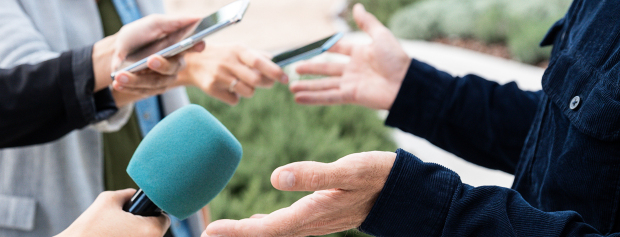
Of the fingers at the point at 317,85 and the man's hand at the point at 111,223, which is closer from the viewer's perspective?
the man's hand at the point at 111,223

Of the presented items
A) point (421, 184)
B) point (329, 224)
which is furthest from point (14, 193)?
point (421, 184)

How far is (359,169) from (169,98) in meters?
0.98

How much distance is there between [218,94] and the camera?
154cm

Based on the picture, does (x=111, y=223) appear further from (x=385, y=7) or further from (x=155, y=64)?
(x=385, y=7)

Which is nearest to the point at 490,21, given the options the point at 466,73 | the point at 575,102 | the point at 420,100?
the point at 466,73

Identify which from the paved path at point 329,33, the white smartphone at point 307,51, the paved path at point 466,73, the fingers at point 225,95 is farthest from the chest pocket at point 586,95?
the paved path at point 329,33

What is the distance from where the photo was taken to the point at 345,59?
5012mm

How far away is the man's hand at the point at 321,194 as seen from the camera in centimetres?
72

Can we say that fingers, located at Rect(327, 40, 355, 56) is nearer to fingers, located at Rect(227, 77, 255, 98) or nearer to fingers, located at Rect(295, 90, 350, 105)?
fingers, located at Rect(295, 90, 350, 105)

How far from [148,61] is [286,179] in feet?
1.73

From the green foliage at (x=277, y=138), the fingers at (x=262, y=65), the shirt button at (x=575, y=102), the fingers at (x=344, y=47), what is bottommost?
the green foliage at (x=277, y=138)

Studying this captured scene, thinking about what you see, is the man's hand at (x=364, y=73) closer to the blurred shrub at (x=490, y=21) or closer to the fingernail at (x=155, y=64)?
the fingernail at (x=155, y=64)

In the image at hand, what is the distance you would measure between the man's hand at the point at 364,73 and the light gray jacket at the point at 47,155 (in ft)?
1.93

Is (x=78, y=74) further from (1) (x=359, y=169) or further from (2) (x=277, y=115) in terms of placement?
(2) (x=277, y=115)
